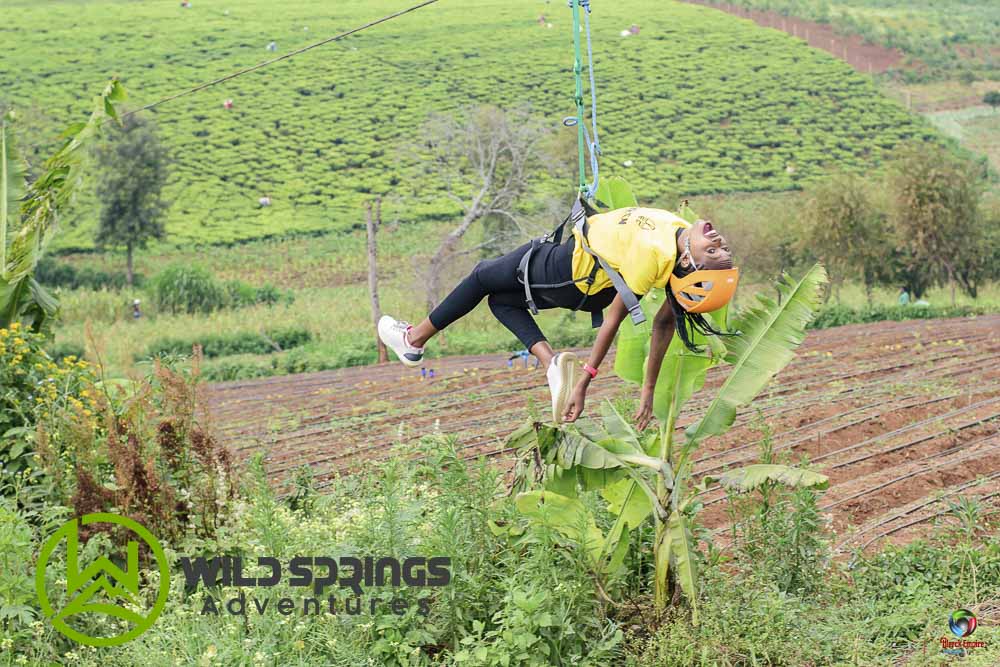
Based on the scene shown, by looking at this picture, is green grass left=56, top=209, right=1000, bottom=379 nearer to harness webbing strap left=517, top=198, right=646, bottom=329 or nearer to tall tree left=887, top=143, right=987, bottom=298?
tall tree left=887, top=143, right=987, bottom=298

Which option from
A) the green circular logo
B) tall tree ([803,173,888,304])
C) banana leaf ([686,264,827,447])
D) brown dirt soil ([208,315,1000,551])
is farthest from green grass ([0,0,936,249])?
banana leaf ([686,264,827,447])

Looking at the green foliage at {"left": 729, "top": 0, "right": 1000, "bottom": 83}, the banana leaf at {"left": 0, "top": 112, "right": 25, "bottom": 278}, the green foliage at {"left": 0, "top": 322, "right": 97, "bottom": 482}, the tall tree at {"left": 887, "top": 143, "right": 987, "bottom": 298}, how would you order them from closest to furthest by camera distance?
the green foliage at {"left": 0, "top": 322, "right": 97, "bottom": 482} < the banana leaf at {"left": 0, "top": 112, "right": 25, "bottom": 278} < the tall tree at {"left": 887, "top": 143, "right": 987, "bottom": 298} < the green foliage at {"left": 729, "top": 0, "right": 1000, "bottom": 83}

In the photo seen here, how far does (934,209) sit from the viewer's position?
21406 millimetres

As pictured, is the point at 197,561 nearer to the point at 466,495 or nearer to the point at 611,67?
the point at 466,495

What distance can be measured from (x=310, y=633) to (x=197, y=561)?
126 cm

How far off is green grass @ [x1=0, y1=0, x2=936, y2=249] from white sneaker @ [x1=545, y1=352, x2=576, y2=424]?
29.6 meters

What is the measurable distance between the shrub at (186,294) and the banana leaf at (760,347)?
21769mm

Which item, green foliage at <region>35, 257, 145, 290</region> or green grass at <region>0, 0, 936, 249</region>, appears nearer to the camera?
green foliage at <region>35, 257, 145, 290</region>

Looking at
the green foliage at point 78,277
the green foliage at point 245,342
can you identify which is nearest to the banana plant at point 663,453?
the green foliage at point 245,342

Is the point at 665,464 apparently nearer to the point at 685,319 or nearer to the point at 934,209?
the point at 685,319

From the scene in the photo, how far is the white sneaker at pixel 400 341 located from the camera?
5.29 meters

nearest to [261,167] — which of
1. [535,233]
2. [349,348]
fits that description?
[535,233]

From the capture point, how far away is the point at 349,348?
18.9m

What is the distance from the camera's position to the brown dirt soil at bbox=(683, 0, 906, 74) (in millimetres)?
48969
